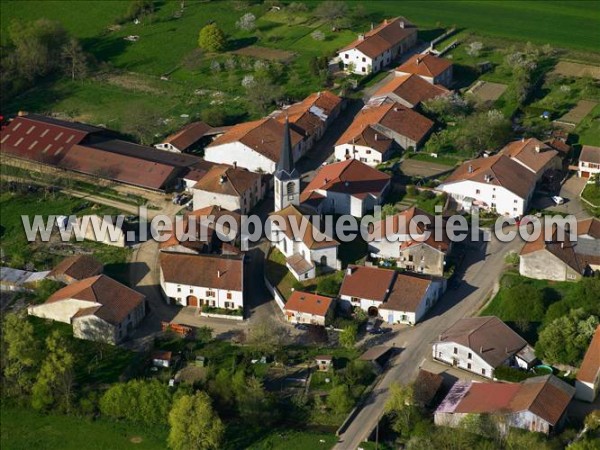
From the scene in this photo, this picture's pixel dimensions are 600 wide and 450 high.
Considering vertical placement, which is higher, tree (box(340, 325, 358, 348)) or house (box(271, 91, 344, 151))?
house (box(271, 91, 344, 151))

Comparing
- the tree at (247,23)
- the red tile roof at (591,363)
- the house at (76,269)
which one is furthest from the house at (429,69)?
the red tile roof at (591,363)

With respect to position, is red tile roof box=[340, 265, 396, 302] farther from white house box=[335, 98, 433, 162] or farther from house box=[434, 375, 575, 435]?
white house box=[335, 98, 433, 162]

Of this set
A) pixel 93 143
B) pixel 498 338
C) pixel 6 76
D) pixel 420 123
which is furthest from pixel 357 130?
pixel 6 76

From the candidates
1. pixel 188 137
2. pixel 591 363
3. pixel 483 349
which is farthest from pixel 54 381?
pixel 188 137

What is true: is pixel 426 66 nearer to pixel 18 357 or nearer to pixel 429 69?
pixel 429 69

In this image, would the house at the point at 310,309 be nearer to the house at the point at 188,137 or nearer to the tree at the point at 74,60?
the house at the point at 188,137

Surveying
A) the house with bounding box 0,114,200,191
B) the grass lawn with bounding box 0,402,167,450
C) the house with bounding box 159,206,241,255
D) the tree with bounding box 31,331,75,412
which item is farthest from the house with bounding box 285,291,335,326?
the house with bounding box 0,114,200,191
